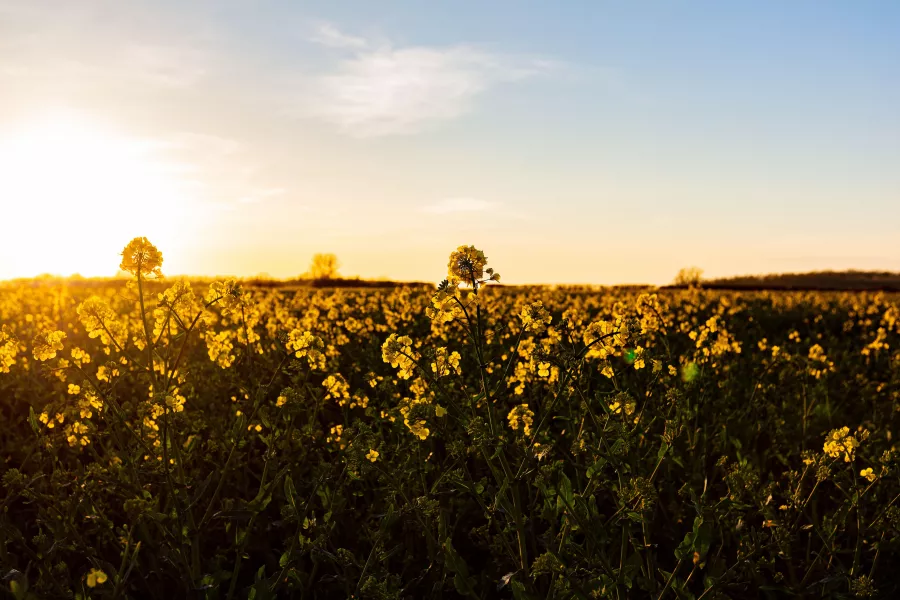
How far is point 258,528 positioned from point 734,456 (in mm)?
4711

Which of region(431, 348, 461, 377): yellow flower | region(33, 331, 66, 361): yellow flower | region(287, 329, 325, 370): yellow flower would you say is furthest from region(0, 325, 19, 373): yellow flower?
region(431, 348, 461, 377): yellow flower

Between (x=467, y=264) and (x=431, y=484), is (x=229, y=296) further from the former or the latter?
(x=431, y=484)

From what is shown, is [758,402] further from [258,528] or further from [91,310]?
[91,310]

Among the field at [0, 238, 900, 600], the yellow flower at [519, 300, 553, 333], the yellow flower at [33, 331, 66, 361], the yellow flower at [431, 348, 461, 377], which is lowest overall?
the field at [0, 238, 900, 600]

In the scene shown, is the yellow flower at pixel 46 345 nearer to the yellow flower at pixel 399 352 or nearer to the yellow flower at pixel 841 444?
the yellow flower at pixel 399 352

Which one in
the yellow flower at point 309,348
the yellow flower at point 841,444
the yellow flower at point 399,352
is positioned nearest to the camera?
the yellow flower at point 399,352

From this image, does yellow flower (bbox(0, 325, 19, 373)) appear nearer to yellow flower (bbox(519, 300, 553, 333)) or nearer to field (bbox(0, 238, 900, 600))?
field (bbox(0, 238, 900, 600))

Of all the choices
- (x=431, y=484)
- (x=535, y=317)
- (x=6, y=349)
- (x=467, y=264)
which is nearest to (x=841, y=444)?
(x=535, y=317)

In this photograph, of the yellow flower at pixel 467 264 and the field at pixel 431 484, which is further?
the field at pixel 431 484

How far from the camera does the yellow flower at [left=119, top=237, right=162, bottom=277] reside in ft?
12.2

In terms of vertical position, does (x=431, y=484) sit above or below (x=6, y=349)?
below

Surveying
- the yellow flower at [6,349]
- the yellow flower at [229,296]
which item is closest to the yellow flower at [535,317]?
the yellow flower at [229,296]

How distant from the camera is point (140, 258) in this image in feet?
12.3

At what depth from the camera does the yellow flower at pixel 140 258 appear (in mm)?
3707
